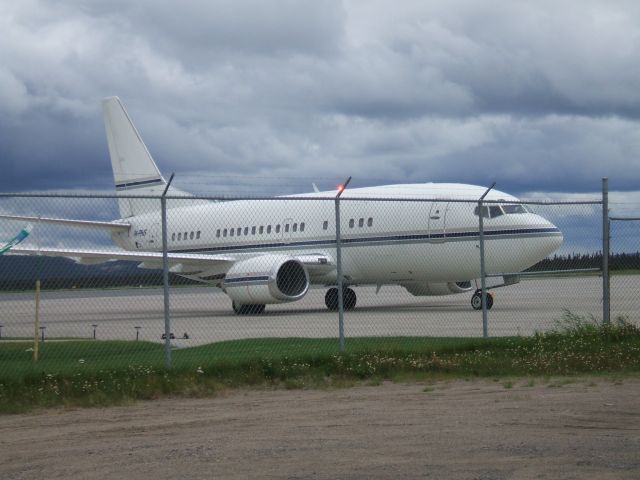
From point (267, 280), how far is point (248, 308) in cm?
224

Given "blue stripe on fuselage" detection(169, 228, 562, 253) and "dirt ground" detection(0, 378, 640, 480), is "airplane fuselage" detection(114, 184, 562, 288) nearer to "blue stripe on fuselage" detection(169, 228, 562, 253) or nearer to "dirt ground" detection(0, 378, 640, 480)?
"blue stripe on fuselage" detection(169, 228, 562, 253)

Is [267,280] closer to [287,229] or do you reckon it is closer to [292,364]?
[287,229]

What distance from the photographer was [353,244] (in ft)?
84.8

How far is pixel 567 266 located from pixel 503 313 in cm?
502

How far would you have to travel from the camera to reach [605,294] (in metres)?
15.8

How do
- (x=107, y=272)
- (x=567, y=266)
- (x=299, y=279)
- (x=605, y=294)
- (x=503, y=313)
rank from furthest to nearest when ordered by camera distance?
(x=299, y=279) → (x=503, y=313) → (x=567, y=266) → (x=605, y=294) → (x=107, y=272)

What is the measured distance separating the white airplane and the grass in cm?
623

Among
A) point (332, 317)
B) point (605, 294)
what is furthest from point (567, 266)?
point (332, 317)

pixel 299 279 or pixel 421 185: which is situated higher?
pixel 421 185

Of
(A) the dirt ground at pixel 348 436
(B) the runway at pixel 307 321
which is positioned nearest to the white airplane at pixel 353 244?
(B) the runway at pixel 307 321

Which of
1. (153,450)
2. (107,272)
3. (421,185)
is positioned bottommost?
(153,450)

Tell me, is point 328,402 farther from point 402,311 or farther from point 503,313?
point 402,311

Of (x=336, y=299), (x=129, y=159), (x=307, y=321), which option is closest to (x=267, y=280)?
(x=307, y=321)

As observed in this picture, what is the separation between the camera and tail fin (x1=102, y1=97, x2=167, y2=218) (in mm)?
34188
